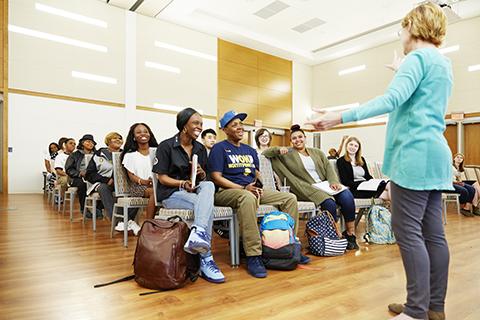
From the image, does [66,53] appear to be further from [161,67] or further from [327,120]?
[327,120]

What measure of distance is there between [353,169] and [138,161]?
7.88 ft

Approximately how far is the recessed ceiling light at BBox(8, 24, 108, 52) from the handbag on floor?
7.84 meters

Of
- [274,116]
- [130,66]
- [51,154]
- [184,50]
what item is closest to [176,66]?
[184,50]

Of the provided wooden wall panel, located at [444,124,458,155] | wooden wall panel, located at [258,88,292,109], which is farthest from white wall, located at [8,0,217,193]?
Result: wooden wall panel, located at [444,124,458,155]

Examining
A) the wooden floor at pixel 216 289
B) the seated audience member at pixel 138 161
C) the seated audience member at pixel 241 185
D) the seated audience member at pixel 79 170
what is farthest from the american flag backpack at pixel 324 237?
the seated audience member at pixel 79 170

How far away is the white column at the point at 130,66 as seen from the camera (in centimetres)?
905

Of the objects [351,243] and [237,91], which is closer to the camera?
[351,243]

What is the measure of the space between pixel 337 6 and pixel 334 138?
15.4ft

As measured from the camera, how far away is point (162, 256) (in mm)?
1910

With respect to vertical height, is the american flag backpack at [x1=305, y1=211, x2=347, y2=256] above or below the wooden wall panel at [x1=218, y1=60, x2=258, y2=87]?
below

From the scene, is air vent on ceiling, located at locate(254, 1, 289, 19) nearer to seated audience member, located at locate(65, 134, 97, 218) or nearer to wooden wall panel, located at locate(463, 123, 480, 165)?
wooden wall panel, located at locate(463, 123, 480, 165)

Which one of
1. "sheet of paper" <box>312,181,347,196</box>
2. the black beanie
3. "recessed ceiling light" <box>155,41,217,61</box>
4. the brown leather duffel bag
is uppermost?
"recessed ceiling light" <box>155,41,217,61</box>

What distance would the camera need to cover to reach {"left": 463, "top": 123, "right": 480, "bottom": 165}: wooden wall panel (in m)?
9.25

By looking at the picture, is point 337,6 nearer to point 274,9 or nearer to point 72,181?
point 274,9
